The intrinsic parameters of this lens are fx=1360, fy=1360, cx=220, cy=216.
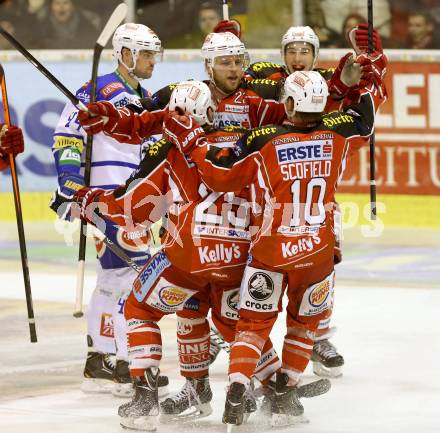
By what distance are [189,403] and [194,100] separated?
1299 mm

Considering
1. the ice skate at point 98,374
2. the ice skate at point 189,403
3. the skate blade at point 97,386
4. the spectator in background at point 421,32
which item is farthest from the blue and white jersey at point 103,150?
the spectator in background at point 421,32

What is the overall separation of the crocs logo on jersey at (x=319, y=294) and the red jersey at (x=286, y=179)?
0.14 meters

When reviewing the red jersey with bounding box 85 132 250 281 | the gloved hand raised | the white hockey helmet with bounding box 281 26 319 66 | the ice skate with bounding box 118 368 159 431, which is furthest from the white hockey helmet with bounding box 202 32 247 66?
the ice skate with bounding box 118 368 159 431

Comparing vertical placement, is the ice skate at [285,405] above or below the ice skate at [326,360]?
above

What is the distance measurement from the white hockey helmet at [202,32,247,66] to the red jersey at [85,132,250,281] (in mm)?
477

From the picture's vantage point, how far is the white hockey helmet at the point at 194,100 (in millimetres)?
5418

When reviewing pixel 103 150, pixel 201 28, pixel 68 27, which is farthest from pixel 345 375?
pixel 68 27

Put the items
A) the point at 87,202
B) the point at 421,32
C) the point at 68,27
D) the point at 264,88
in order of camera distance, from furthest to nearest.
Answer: the point at 68,27
the point at 421,32
the point at 264,88
the point at 87,202

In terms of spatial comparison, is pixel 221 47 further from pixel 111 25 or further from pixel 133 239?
pixel 133 239

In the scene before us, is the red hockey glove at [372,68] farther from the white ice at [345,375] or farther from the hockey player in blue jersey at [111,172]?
the white ice at [345,375]

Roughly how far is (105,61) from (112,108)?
16.7 ft

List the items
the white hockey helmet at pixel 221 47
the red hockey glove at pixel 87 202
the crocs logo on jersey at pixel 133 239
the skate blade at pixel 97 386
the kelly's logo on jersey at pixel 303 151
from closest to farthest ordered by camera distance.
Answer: the kelly's logo on jersey at pixel 303 151 → the red hockey glove at pixel 87 202 → the white hockey helmet at pixel 221 47 → the skate blade at pixel 97 386 → the crocs logo on jersey at pixel 133 239

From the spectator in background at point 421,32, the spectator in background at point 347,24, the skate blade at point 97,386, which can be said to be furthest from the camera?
the spectator in background at point 347,24

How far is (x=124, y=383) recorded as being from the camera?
6.24 m
